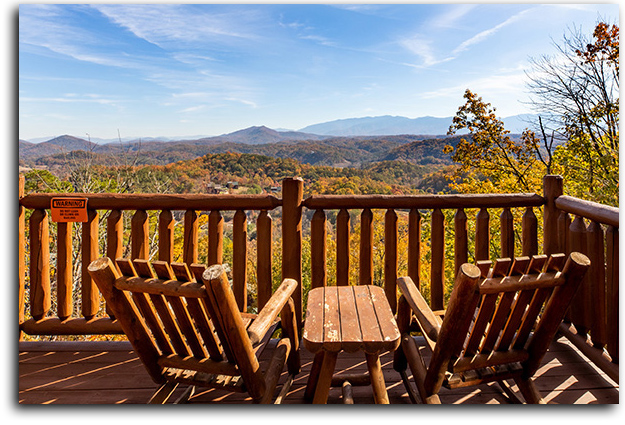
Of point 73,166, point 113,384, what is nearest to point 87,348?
point 113,384

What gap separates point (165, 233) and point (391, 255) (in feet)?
4.59

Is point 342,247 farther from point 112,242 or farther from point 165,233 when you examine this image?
point 112,242

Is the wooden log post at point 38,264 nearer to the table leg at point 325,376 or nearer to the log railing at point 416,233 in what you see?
the log railing at point 416,233

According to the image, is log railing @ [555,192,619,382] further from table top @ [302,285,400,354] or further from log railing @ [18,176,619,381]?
table top @ [302,285,400,354]

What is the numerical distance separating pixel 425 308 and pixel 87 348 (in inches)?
80.5

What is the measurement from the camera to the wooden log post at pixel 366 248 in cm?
240

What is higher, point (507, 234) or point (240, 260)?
point (507, 234)

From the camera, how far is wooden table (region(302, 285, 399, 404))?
4.52 feet

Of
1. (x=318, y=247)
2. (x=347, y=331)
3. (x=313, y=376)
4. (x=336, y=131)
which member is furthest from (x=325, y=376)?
(x=336, y=131)

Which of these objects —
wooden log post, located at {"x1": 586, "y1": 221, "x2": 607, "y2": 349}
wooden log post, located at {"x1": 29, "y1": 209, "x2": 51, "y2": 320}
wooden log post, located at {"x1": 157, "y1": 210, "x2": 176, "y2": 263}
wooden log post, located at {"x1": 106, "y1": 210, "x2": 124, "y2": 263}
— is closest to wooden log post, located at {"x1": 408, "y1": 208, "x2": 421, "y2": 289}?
wooden log post, located at {"x1": 586, "y1": 221, "x2": 607, "y2": 349}

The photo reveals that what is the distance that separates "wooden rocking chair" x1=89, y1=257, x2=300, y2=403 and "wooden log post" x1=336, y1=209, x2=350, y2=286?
0.68 metres

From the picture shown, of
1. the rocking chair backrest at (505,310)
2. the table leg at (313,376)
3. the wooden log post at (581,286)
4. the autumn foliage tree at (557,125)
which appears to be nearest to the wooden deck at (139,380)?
the table leg at (313,376)

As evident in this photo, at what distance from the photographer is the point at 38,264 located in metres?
2.37

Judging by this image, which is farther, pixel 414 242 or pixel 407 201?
pixel 414 242
